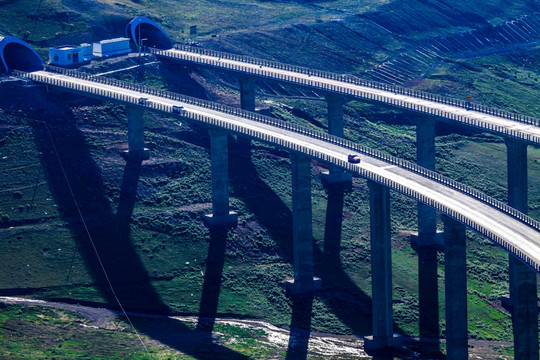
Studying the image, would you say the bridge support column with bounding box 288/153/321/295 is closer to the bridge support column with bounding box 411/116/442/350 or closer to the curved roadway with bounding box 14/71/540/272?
the curved roadway with bounding box 14/71/540/272

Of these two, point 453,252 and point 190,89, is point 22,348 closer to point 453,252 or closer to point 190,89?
point 453,252

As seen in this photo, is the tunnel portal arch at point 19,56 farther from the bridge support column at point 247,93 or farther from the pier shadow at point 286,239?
the pier shadow at point 286,239

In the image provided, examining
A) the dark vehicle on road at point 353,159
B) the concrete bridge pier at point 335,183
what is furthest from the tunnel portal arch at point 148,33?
the dark vehicle on road at point 353,159

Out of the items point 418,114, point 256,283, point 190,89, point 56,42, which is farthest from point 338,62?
point 256,283

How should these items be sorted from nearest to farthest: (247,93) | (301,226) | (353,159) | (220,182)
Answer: (353,159), (301,226), (220,182), (247,93)

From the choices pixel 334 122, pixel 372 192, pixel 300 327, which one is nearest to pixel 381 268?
pixel 372 192

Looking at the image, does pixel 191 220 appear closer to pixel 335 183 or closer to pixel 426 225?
pixel 335 183
